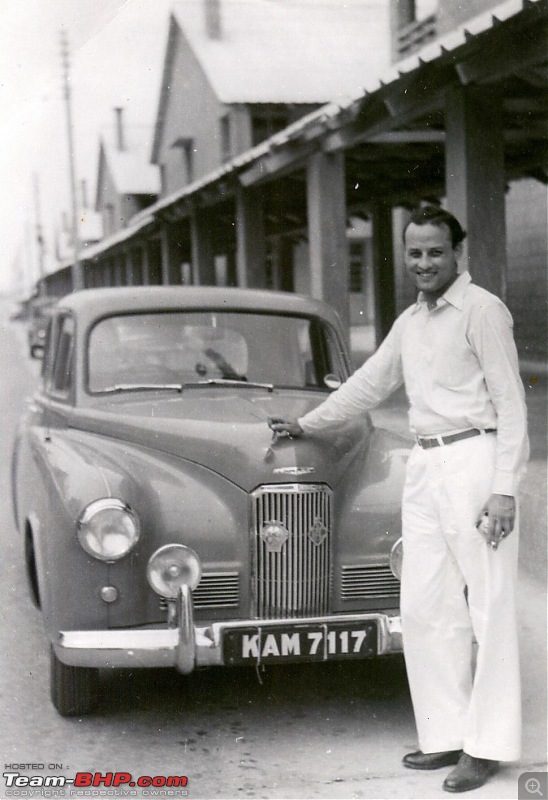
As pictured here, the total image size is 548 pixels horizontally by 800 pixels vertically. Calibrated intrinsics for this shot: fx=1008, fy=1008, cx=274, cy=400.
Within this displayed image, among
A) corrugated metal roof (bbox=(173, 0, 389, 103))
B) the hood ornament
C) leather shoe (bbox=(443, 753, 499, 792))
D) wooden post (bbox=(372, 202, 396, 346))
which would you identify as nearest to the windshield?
the hood ornament

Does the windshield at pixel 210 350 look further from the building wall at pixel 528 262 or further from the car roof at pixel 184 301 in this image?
the building wall at pixel 528 262

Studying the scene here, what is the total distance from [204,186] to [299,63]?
28.0 feet

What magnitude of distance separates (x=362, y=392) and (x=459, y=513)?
0.69m

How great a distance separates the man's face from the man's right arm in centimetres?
27

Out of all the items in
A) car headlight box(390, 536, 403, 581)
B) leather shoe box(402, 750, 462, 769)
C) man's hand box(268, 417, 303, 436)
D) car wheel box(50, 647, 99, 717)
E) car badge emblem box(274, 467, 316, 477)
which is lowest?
leather shoe box(402, 750, 462, 769)

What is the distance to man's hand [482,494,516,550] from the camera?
3.00 metres

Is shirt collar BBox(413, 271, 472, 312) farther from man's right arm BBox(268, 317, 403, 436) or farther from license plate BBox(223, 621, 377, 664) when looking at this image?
license plate BBox(223, 621, 377, 664)

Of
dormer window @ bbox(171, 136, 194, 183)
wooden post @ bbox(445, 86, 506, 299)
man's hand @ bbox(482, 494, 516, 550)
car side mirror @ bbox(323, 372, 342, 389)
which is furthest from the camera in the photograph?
dormer window @ bbox(171, 136, 194, 183)

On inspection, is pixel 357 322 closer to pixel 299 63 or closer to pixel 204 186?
pixel 299 63

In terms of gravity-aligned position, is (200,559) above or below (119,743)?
above

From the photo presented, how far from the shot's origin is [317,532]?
363 centimetres

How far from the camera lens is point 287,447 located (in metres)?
3.72

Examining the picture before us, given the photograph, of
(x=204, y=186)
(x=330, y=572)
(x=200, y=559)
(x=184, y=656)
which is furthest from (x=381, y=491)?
(x=204, y=186)

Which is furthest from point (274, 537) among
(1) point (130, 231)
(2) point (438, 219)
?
(1) point (130, 231)
